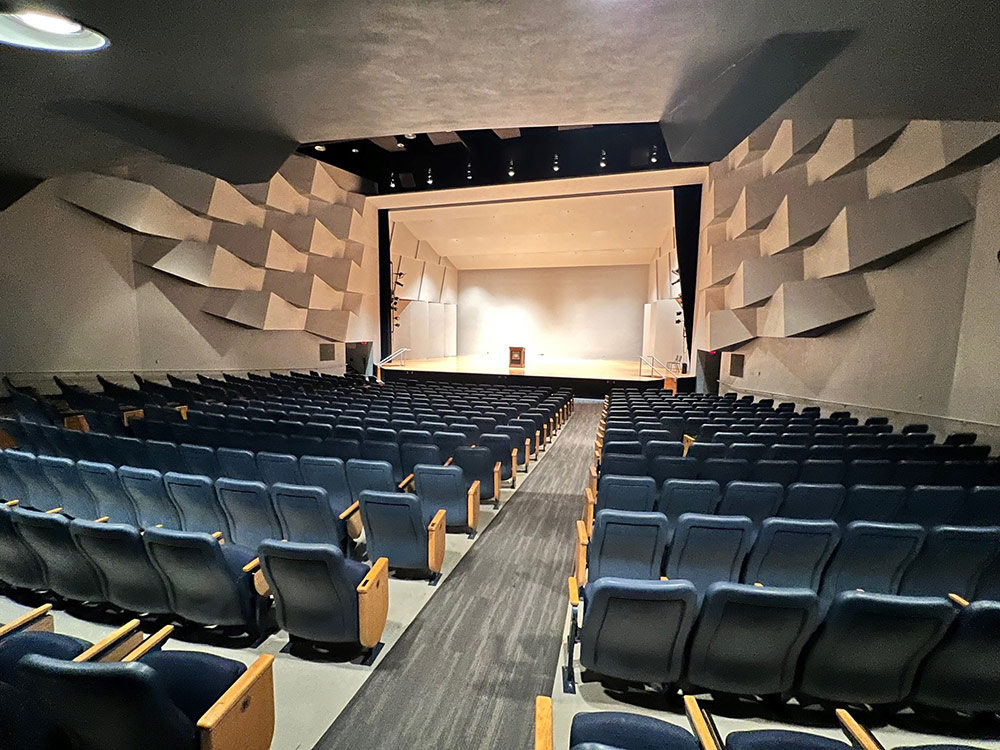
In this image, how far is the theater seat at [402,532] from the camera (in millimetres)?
3355

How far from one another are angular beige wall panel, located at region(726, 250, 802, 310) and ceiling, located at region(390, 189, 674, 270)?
6196 millimetres

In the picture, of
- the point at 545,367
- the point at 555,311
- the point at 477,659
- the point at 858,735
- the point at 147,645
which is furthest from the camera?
the point at 555,311

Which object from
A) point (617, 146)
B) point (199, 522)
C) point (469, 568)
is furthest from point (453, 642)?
point (617, 146)

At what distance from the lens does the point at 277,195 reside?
13.4 m

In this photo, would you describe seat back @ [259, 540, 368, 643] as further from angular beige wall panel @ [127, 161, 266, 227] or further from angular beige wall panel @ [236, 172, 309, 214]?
angular beige wall panel @ [236, 172, 309, 214]

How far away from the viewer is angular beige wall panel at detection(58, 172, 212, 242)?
970 cm

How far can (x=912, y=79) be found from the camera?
3871mm

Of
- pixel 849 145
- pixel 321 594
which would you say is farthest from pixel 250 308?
pixel 849 145

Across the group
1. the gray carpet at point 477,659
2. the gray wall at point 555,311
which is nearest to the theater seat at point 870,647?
the gray carpet at point 477,659

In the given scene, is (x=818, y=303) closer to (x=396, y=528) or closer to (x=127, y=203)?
(x=396, y=528)

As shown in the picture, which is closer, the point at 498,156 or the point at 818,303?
the point at 818,303

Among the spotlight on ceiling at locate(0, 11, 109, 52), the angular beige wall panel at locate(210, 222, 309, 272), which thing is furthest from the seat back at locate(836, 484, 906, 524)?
the angular beige wall panel at locate(210, 222, 309, 272)

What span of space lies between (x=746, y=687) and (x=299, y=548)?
2.31 m

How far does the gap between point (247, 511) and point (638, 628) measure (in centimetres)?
289
